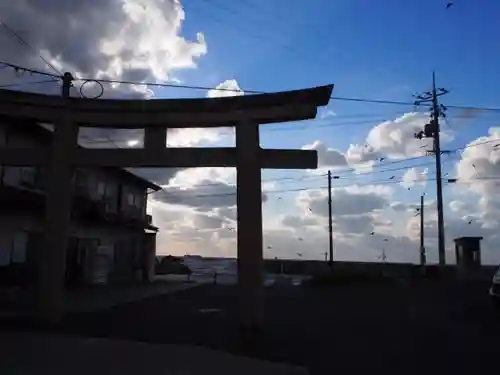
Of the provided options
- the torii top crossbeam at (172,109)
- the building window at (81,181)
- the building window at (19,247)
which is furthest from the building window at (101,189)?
the torii top crossbeam at (172,109)

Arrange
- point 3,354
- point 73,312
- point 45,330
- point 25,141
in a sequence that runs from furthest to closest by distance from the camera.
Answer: point 25,141 → point 73,312 → point 45,330 → point 3,354

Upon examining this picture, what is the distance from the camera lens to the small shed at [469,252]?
95.4 ft

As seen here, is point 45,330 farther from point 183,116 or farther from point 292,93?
point 292,93

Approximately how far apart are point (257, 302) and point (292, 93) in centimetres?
484

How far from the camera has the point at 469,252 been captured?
29.5m

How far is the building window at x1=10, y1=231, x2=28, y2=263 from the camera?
22.3 m

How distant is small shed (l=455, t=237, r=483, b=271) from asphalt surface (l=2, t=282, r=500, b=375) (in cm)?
782

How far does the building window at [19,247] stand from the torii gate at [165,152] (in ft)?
30.6

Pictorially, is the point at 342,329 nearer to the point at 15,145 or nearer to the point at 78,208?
the point at 15,145

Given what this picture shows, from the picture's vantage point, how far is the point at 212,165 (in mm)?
13461

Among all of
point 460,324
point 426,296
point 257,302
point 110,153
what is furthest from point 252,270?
point 426,296

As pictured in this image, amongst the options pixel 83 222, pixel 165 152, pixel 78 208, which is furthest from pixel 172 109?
pixel 83 222

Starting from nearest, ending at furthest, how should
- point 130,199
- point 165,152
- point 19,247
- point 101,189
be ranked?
point 165,152 → point 19,247 → point 101,189 → point 130,199

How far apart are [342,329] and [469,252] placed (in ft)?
62.2
